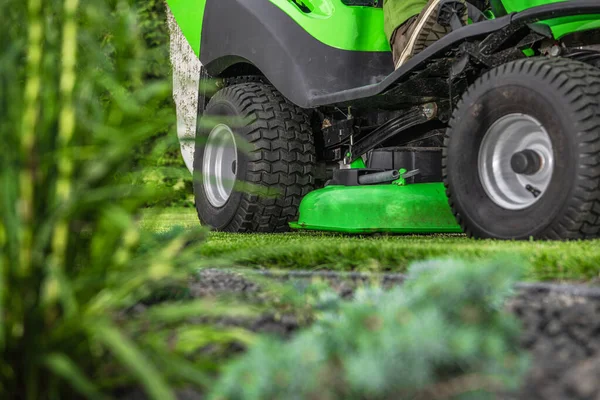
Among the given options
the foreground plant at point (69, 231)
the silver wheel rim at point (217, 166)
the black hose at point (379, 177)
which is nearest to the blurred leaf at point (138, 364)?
the foreground plant at point (69, 231)

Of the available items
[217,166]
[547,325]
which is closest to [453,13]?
[217,166]

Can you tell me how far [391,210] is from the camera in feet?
12.9

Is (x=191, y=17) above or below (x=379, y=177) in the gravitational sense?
above

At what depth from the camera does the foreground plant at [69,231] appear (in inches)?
51.1

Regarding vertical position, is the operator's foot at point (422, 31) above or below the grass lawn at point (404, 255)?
above

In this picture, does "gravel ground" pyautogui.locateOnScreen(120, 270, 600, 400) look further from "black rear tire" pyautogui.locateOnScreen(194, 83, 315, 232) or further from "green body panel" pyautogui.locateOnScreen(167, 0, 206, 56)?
"green body panel" pyautogui.locateOnScreen(167, 0, 206, 56)

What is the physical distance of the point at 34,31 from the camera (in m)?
1.39

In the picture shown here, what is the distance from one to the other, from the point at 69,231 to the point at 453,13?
2.50 meters

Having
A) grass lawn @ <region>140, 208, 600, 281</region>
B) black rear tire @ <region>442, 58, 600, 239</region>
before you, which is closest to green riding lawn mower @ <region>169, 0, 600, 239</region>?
black rear tire @ <region>442, 58, 600, 239</region>

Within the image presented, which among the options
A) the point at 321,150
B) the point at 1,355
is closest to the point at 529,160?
the point at 321,150

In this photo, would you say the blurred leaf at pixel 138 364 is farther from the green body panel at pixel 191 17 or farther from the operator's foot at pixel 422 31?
the green body panel at pixel 191 17

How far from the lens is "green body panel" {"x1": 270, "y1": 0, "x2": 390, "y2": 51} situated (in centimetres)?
427

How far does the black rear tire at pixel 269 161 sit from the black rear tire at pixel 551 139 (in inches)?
50.4

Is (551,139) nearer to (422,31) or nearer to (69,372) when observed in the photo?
(422,31)
